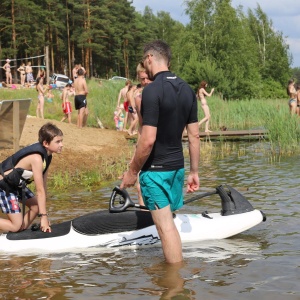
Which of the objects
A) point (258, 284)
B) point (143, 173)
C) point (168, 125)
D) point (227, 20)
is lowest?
point (258, 284)

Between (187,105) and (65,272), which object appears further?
(65,272)

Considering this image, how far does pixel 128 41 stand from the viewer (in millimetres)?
72688

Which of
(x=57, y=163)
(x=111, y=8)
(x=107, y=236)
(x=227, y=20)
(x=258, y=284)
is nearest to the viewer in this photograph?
(x=258, y=284)

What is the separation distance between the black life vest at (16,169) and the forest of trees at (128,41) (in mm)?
40337

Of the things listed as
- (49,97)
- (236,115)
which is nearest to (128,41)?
(49,97)

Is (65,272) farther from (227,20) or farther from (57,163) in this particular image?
(227,20)

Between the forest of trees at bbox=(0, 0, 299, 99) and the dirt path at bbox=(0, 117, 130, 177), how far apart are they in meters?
28.6

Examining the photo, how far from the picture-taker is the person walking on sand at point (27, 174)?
6.56 metres

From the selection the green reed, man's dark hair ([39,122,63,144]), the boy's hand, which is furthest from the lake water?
the green reed

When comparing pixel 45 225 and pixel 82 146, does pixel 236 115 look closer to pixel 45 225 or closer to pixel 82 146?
pixel 82 146

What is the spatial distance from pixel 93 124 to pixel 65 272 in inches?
668

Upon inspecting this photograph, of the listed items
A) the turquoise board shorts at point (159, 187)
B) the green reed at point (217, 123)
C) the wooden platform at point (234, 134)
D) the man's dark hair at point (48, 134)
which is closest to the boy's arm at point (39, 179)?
the man's dark hair at point (48, 134)

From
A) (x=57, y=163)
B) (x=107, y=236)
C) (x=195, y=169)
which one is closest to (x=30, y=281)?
(x=107, y=236)

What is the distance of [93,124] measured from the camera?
896 inches
